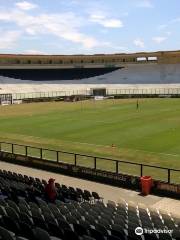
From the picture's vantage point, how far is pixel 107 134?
37.4 meters

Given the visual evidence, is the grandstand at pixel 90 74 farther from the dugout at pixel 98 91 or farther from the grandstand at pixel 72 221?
the grandstand at pixel 72 221

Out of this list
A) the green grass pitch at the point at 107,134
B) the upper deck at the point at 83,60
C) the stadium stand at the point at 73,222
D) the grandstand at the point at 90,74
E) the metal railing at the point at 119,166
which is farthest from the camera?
the upper deck at the point at 83,60

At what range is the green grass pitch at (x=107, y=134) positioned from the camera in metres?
27.3

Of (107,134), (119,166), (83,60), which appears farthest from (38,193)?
(83,60)

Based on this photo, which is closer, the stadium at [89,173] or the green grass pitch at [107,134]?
the stadium at [89,173]

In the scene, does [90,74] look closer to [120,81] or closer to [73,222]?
[120,81]

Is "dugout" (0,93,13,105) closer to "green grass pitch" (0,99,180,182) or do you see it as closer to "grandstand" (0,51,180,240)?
"green grass pitch" (0,99,180,182)

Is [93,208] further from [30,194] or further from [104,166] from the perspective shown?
[104,166]

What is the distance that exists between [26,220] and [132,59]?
10651 cm

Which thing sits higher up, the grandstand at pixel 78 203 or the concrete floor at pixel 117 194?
the grandstand at pixel 78 203

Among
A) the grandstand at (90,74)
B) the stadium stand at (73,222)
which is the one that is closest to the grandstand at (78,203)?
the stadium stand at (73,222)

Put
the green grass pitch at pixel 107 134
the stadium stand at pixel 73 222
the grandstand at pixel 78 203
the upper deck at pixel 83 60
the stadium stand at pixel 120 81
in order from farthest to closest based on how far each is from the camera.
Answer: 1. the upper deck at pixel 83 60
2. the stadium stand at pixel 120 81
3. the green grass pitch at pixel 107 134
4. the grandstand at pixel 78 203
5. the stadium stand at pixel 73 222

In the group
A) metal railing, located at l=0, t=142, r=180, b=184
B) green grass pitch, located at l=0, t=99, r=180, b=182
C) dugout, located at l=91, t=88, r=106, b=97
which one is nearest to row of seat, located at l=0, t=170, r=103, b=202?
metal railing, located at l=0, t=142, r=180, b=184

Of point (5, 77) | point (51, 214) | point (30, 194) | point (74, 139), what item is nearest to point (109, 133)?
point (74, 139)
